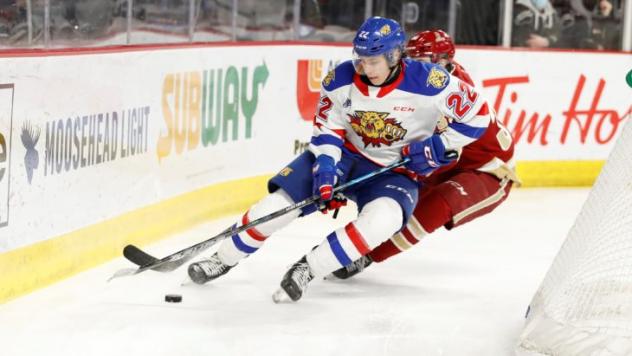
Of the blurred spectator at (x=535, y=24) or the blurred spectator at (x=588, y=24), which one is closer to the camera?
the blurred spectator at (x=535, y=24)

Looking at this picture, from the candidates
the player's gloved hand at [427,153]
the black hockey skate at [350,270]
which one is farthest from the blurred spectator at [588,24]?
the player's gloved hand at [427,153]

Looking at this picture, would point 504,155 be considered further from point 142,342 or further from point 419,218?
point 142,342

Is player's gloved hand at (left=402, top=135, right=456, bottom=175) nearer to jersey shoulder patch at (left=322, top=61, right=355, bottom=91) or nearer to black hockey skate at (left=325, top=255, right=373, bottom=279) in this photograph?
jersey shoulder patch at (left=322, top=61, right=355, bottom=91)

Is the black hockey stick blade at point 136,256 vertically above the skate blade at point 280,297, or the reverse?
the black hockey stick blade at point 136,256

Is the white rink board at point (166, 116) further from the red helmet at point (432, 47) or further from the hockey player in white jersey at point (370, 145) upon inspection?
the red helmet at point (432, 47)

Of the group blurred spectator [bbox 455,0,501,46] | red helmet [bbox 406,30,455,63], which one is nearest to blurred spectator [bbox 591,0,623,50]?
blurred spectator [bbox 455,0,501,46]

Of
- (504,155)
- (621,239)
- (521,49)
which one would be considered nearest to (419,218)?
(504,155)

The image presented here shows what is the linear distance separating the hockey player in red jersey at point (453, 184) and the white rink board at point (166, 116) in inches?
38.8

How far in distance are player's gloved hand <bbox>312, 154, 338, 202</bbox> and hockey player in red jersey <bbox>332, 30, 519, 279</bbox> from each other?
1.69 ft

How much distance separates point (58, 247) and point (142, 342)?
2.86ft

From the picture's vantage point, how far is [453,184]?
195 inches

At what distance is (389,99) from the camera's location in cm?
446

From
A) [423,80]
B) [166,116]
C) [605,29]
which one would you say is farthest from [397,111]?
[605,29]

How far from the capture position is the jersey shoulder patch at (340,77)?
4.51 metres
